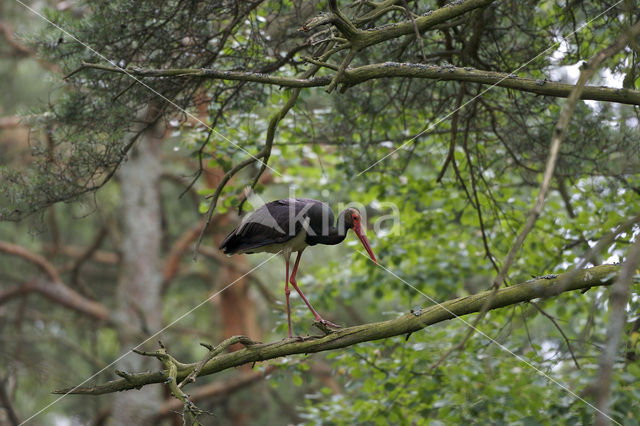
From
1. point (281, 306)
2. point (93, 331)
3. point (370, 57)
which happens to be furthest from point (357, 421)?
point (93, 331)

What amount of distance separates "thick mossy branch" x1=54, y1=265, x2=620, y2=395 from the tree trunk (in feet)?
26.0

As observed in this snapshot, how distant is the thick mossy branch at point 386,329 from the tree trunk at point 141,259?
792 cm

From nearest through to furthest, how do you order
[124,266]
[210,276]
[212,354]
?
[212,354], [124,266], [210,276]

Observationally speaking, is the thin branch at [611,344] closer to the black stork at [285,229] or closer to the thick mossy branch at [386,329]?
the thick mossy branch at [386,329]

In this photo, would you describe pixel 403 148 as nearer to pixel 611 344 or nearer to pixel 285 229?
pixel 285 229

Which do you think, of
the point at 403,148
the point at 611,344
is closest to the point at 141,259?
the point at 403,148

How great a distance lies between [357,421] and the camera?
6.05 m

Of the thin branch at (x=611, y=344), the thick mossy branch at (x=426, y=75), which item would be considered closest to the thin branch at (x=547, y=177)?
the thin branch at (x=611, y=344)

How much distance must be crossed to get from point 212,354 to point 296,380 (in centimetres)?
266

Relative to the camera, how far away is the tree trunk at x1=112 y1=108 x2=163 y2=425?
11.1 m

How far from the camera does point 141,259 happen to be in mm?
11820

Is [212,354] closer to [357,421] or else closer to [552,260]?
[357,421]

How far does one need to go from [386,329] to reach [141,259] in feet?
29.9

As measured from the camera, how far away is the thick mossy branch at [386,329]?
10.2 feet
